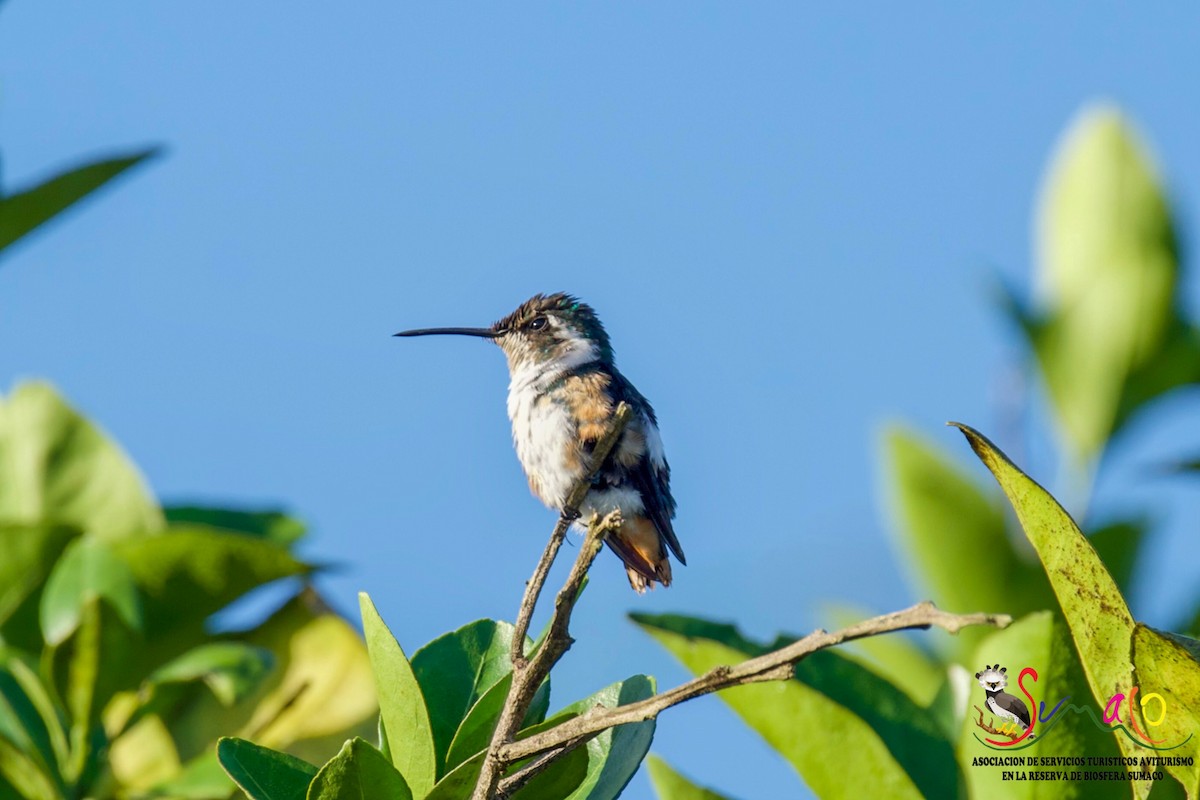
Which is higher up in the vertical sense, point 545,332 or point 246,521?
point 545,332

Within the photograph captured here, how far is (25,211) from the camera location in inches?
160

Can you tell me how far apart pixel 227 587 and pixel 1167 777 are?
253 centimetres

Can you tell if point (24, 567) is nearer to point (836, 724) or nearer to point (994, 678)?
point (836, 724)

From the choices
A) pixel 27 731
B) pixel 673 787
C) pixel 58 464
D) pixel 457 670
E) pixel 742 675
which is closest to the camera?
pixel 742 675

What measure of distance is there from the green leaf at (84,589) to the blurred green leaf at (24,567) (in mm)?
A: 156

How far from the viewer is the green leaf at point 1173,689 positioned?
87.8 inches

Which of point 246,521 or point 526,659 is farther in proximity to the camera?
point 246,521

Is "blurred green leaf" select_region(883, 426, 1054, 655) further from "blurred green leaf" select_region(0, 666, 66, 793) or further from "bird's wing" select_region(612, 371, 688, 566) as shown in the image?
"blurred green leaf" select_region(0, 666, 66, 793)

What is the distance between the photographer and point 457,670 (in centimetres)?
258

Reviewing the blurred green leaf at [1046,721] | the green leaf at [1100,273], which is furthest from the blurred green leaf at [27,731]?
the green leaf at [1100,273]

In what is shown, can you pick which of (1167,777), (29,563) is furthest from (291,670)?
(1167,777)

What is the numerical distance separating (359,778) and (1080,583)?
3.83ft

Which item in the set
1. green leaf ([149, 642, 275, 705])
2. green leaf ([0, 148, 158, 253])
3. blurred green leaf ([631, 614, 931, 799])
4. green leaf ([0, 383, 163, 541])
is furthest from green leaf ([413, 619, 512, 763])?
green leaf ([0, 148, 158, 253])

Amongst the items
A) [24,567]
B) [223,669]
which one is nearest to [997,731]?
[223,669]
